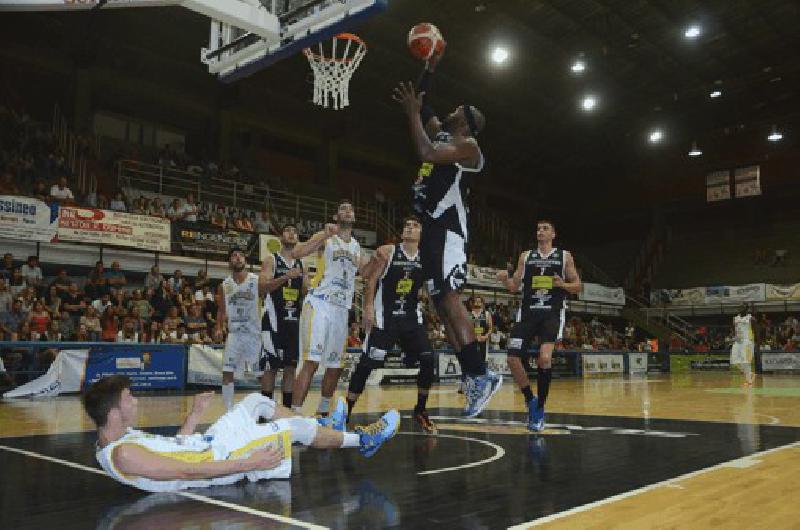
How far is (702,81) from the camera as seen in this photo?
28656 millimetres

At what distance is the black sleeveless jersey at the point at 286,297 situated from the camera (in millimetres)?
8500

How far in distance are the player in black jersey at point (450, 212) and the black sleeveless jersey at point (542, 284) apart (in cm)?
214

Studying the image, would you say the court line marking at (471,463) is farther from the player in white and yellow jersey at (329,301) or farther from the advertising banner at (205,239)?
the advertising banner at (205,239)

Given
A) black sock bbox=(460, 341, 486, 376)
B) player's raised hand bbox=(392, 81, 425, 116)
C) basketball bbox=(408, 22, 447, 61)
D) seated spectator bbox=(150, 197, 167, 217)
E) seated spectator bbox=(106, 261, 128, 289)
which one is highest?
seated spectator bbox=(150, 197, 167, 217)

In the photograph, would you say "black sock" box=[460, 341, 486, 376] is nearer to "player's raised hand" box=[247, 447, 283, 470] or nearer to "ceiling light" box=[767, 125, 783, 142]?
"player's raised hand" box=[247, 447, 283, 470]

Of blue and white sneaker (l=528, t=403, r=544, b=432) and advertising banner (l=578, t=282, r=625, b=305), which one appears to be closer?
blue and white sneaker (l=528, t=403, r=544, b=432)

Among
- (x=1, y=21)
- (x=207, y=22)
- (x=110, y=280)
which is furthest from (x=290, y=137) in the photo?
(x=110, y=280)

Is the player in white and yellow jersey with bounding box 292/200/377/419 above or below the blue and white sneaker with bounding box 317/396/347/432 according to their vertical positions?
above

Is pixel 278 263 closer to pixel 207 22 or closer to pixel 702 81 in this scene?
pixel 207 22

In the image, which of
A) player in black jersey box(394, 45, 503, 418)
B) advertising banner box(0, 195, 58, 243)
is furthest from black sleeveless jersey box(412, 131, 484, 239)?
advertising banner box(0, 195, 58, 243)

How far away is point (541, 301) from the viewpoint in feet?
24.9

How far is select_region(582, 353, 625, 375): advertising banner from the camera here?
23.8 meters

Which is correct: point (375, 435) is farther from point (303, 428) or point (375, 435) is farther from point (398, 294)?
point (398, 294)

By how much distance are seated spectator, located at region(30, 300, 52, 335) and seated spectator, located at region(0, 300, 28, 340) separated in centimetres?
17
